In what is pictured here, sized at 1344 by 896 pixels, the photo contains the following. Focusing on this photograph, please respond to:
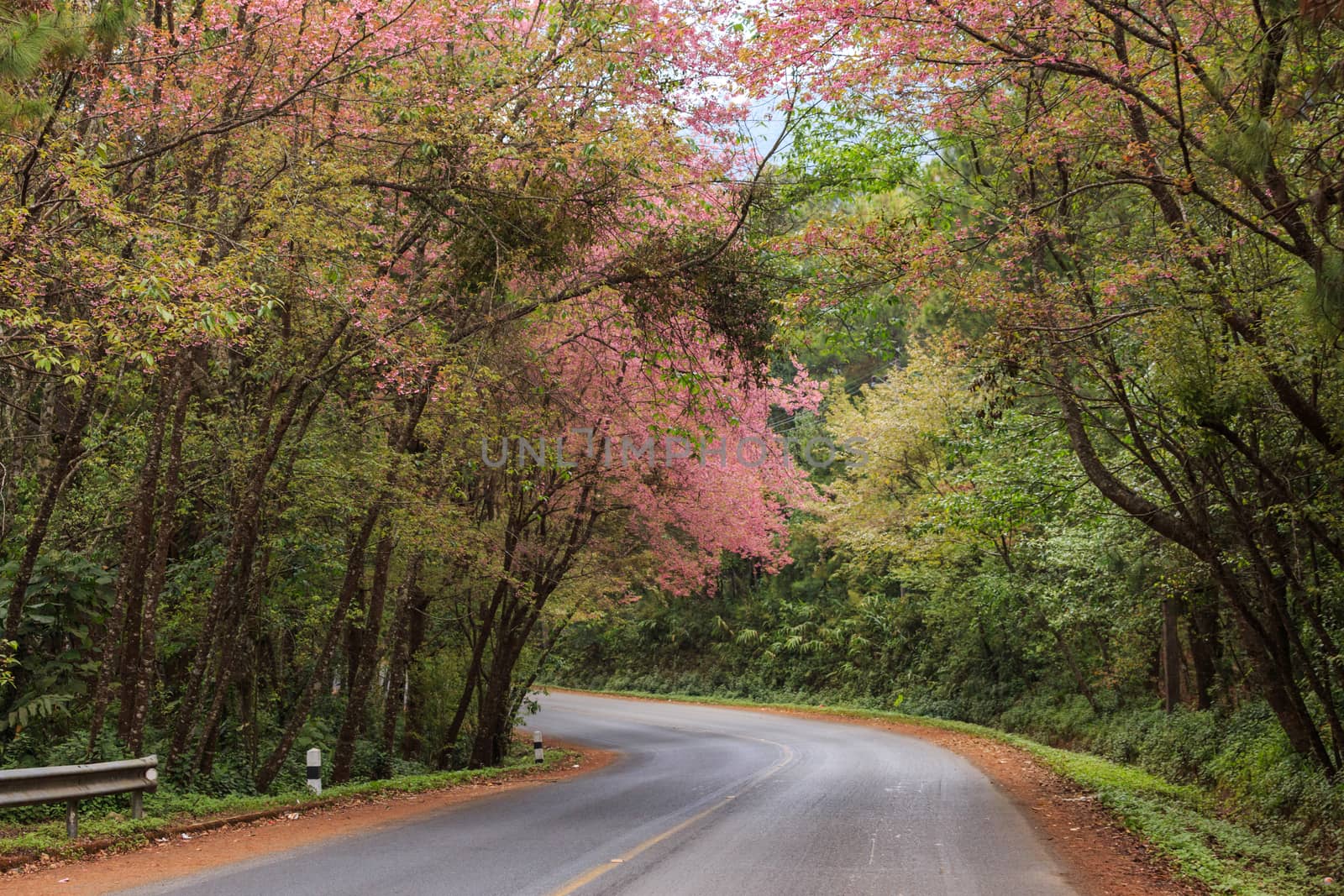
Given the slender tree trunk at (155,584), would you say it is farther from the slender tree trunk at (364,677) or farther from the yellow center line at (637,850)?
the yellow center line at (637,850)

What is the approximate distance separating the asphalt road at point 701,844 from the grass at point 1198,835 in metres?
1.20

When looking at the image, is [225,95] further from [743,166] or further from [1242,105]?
[1242,105]

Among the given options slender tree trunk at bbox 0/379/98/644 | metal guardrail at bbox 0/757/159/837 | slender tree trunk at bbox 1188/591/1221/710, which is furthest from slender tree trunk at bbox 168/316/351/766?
slender tree trunk at bbox 1188/591/1221/710

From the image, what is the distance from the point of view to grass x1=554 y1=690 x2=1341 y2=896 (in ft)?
25.8

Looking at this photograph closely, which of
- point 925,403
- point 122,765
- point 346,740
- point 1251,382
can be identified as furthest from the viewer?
point 925,403

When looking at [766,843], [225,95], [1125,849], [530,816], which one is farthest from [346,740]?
[1125,849]

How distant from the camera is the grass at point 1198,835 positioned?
7879 mm

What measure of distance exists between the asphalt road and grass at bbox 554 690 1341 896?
1199mm

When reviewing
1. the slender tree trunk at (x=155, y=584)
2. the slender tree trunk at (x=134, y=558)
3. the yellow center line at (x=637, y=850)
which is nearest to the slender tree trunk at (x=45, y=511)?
the slender tree trunk at (x=134, y=558)

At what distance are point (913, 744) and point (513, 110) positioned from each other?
16722 millimetres

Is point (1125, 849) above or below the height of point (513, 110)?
below

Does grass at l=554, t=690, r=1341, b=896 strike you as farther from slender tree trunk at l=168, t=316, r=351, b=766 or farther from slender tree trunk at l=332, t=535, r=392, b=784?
slender tree trunk at l=332, t=535, r=392, b=784

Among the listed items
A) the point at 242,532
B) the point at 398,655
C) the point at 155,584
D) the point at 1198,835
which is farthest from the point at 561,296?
the point at 1198,835

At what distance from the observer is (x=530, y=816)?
34.7ft
